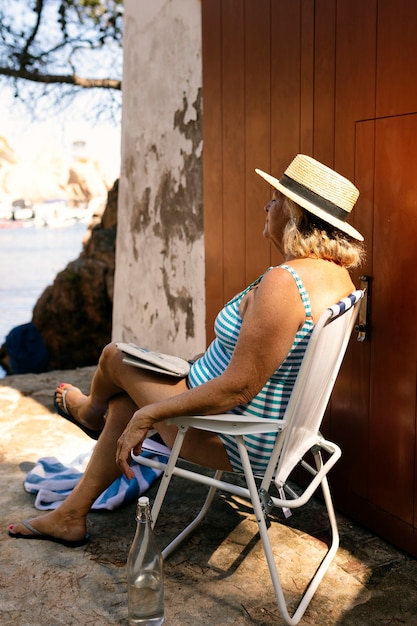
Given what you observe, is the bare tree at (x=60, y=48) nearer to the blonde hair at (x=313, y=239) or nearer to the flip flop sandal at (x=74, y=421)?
A: the flip flop sandal at (x=74, y=421)

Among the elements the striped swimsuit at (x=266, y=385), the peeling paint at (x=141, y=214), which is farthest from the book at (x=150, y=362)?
the peeling paint at (x=141, y=214)

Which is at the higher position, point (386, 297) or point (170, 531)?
point (386, 297)

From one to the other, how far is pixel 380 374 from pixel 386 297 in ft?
1.00

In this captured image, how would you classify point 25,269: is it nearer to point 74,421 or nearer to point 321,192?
point 74,421

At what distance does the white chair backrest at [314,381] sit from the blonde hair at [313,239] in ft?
0.52

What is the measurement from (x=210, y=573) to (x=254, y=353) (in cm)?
91

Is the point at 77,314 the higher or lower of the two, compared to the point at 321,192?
lower

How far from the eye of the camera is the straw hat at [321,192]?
8.10ft

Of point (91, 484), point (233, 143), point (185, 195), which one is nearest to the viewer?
point (91, 484)

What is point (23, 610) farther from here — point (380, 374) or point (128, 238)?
point (128, 238)

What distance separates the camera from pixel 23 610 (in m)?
2.44

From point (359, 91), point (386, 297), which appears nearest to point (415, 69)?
point (359, 91)

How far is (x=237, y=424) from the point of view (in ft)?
7.56

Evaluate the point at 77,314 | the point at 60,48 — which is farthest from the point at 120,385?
the point at 60,48
